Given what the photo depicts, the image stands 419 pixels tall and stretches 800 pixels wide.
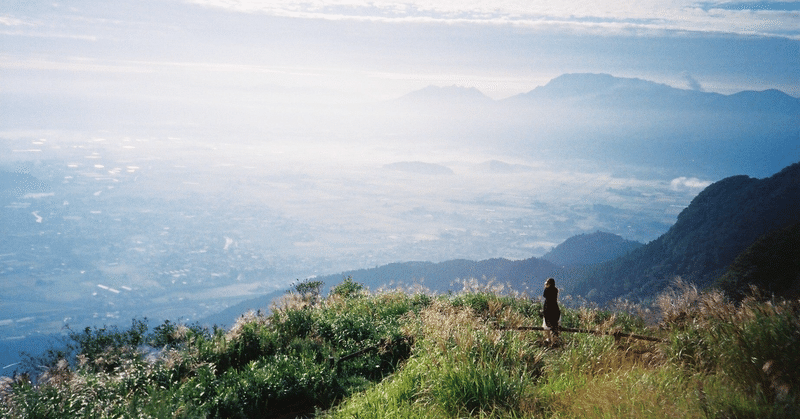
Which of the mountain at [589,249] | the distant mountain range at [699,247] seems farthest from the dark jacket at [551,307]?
the mountain at [589,249]

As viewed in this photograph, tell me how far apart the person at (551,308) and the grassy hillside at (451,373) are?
286mm

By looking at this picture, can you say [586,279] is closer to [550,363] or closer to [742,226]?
[742,226]

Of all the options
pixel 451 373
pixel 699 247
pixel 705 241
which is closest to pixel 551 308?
pixel 451 373

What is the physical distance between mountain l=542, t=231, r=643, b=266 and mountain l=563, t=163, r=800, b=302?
1878 inches

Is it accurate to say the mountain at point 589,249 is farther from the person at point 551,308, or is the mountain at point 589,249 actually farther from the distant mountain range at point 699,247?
the person at point 551,308

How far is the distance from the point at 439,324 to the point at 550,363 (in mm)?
1597

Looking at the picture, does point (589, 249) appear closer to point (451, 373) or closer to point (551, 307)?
point (551, 307)

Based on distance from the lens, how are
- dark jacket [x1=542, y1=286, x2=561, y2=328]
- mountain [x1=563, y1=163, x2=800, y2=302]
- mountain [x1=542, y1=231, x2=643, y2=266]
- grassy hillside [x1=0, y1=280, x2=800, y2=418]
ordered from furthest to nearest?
mountain [x1=542, y1=231, x2=643, y2=266] → mountain [x1=563, y1=163, x2=800, y2=302] → dark jacket [x1=542, y1=286, x2=561, y2=328] → grassy hillside [x1=0, y1=280, x2=800, y2=418]

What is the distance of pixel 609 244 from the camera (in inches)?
6678

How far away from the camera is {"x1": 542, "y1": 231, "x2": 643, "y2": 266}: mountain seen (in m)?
160

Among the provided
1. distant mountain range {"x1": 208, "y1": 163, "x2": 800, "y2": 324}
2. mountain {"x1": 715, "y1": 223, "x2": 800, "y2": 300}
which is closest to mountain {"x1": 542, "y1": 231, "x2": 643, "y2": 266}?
distant mountain range {"x1": 208, "y1": 163, "x2": 800, "y2": 324}

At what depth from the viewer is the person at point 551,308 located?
760 cm

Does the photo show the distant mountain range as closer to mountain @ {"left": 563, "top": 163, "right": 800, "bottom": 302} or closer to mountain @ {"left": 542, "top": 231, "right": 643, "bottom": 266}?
mountain @ {"left": 563, "top": 163, "right": 800, "bottom": 302}

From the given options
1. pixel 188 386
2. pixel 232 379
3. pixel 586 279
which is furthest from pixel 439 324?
pixel 586 279
